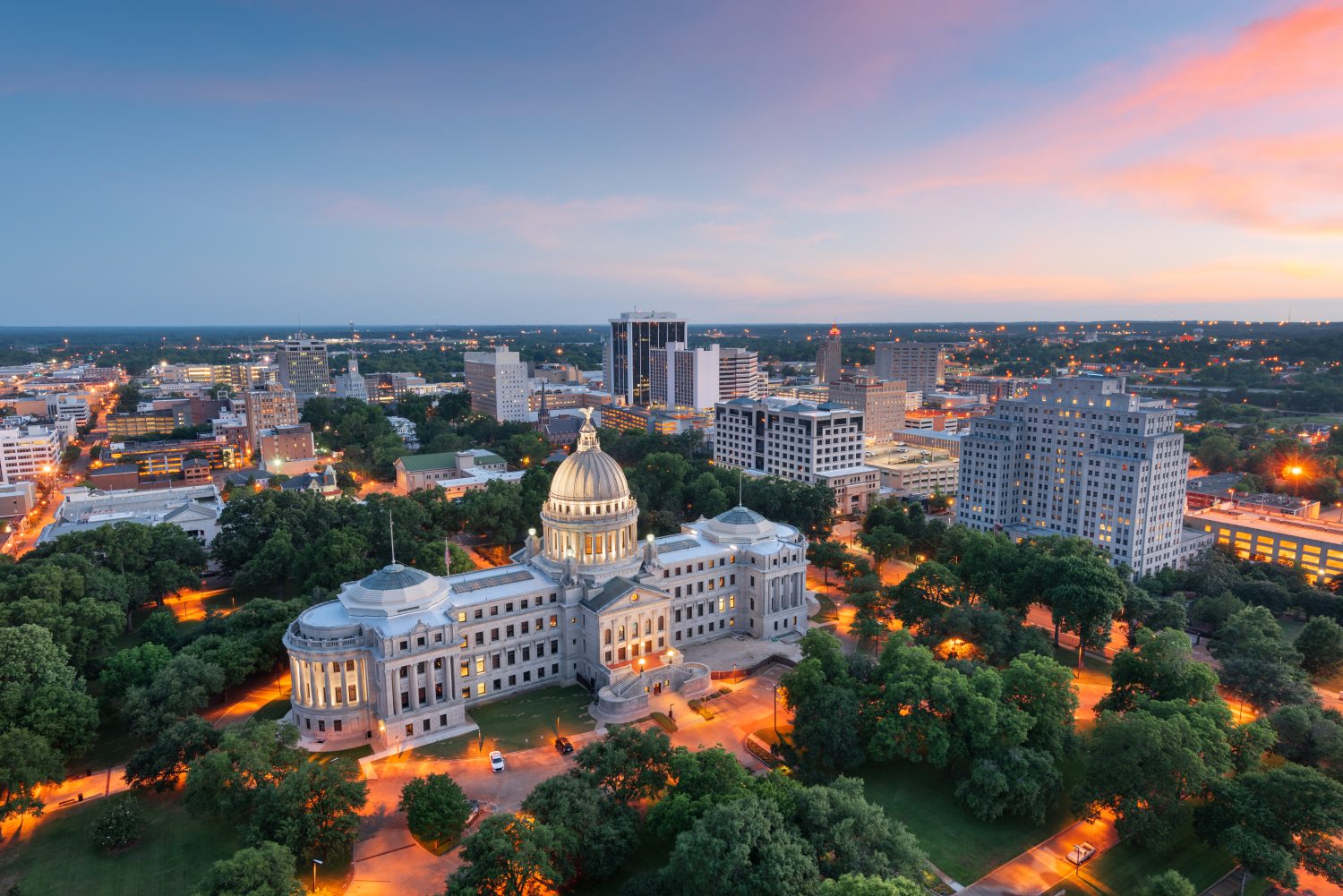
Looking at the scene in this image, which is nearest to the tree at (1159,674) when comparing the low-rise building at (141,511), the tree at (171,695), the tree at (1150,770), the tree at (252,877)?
the tree at (1150,770)

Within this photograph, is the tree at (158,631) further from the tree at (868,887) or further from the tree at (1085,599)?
the tree at (1085,599)

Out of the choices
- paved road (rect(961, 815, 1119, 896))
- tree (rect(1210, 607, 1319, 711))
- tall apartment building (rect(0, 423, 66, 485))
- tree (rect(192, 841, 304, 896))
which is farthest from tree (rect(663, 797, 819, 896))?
tall apartment building (rect(0, 423, 66, 485))

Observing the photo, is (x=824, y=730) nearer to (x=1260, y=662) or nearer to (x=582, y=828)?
(x=582, y=828)

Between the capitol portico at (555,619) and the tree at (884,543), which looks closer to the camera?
the capitol portico at (555,619)

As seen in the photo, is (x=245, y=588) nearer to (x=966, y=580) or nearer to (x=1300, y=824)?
(x=966, y=580)

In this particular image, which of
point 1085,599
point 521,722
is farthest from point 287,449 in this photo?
point 1085,599

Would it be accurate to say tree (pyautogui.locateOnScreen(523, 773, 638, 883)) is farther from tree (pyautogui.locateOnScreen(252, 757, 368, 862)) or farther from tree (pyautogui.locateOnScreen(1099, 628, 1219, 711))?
tree (pyautogui.locateOnScreen(1099, 628, 1219, 711))
